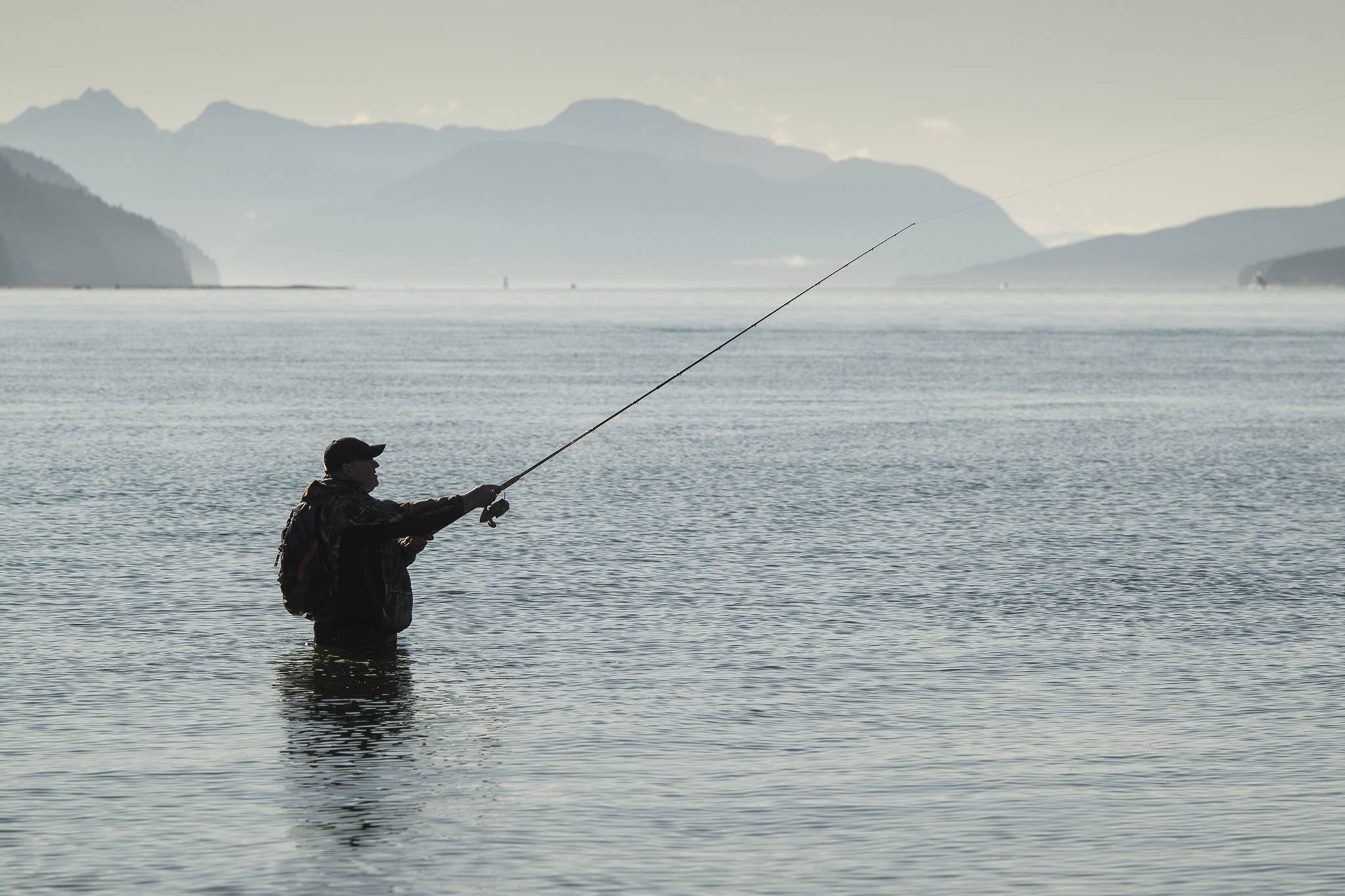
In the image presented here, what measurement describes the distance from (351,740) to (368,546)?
1.85 m

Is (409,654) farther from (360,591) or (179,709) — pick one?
(179,709)

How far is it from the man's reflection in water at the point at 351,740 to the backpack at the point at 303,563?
0.49 meters

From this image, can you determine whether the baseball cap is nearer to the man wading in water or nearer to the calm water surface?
the man wading in water

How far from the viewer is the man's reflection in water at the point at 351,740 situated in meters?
7.76

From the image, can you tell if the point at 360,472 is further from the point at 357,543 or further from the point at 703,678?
the point at 703,678

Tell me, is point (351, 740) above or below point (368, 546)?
below

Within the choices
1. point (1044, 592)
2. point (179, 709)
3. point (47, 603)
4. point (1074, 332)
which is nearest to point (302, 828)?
point (179, 709)

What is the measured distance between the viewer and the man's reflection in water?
7.76 meters

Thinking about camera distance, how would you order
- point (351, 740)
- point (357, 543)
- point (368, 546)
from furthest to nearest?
1. point (368, 546)
2. point (357, 543)
3. point (351, 740)

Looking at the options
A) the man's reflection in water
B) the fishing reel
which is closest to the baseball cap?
the fishing reel

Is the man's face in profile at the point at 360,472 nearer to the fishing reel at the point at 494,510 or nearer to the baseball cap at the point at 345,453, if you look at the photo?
the baseball cap at the point at 345,453

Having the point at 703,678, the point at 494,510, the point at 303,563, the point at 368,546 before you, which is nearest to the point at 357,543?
the point at 368,546

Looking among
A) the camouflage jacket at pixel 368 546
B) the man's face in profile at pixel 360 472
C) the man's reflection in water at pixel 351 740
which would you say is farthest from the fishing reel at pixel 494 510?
the man's reflection in water at pixel 351 740

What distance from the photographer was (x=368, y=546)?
1070cm
